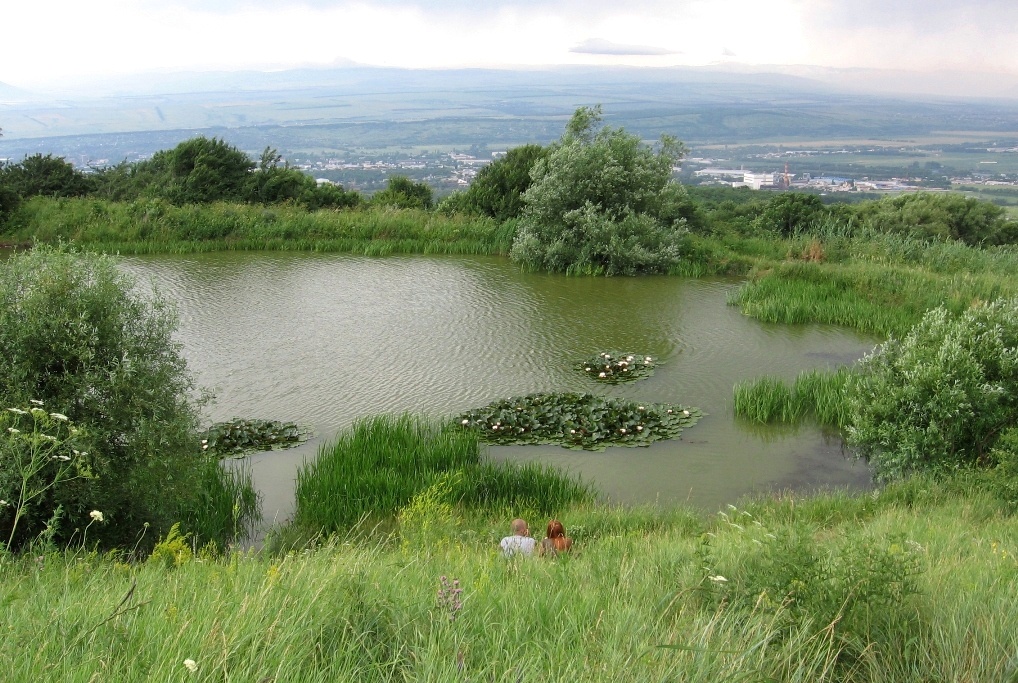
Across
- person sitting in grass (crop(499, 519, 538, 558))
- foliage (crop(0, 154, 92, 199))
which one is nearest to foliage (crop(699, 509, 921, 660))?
person sitting in grass (crop(499, 519, 538, 558))

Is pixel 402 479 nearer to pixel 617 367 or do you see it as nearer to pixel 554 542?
pixel 554 542

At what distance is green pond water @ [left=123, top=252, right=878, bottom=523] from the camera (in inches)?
391

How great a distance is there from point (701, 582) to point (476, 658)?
1.32 meters

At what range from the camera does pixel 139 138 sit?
116 m

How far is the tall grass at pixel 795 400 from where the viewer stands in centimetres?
1110

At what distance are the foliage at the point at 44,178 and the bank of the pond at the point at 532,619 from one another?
90.3ft

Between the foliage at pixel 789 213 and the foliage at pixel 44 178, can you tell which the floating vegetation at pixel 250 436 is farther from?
the foliage at pixel 789 213

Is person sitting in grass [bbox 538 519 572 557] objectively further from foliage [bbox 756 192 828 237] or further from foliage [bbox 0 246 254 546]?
foliage [bbox 756 192 828 237]

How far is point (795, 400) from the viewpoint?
11.4 m

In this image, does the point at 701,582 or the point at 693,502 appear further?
the point at 693,502

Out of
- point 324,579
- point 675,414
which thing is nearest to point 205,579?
point 324,579

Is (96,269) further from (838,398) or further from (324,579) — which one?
(838,398)

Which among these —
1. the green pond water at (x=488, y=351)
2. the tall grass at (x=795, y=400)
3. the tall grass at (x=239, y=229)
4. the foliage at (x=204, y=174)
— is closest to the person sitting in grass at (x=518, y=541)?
the green pond water at (x=488, y=351)

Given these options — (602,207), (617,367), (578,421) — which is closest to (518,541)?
(578,421)
